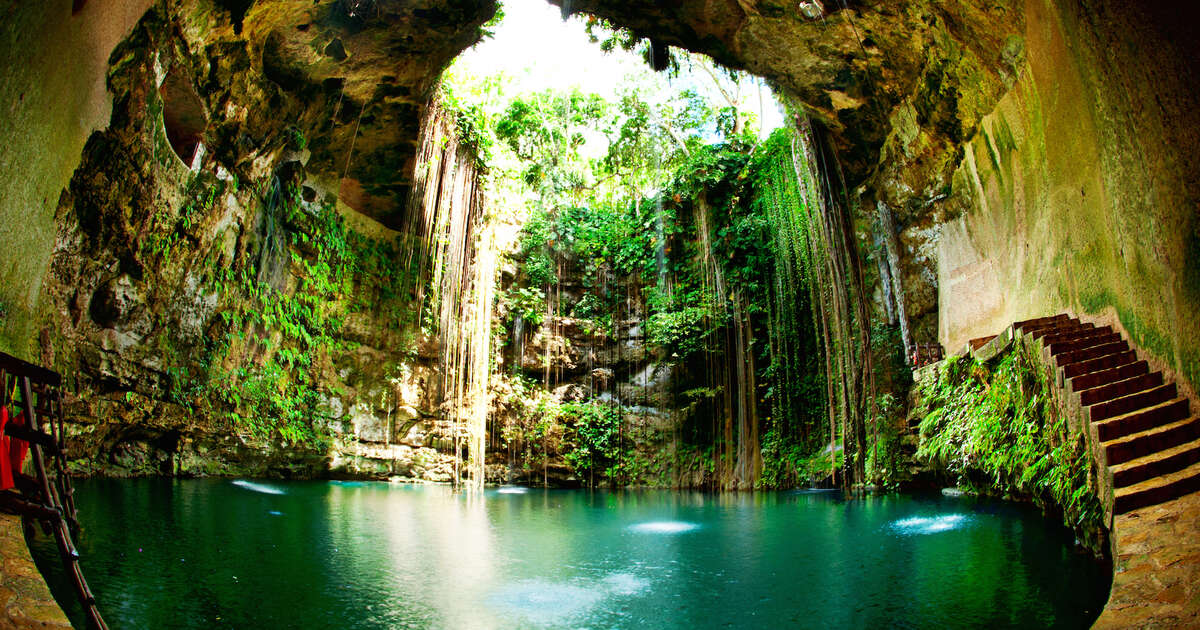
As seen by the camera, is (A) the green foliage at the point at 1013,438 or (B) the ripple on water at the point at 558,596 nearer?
(B) the ripple on water at the point at 558,596

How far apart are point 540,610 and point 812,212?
24.6 ft

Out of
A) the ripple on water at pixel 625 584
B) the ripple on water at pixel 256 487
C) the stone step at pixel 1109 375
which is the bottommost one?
the ripple on water at pixel 625 584

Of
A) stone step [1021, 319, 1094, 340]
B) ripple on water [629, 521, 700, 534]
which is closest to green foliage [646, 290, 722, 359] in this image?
ripple on water [629, 521, 700, 534]

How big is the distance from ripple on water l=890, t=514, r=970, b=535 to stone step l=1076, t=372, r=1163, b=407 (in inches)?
83.8

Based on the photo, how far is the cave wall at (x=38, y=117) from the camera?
3438 millimetres

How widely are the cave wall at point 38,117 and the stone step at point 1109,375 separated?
617 cm

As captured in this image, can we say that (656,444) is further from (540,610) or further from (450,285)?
(540,610)

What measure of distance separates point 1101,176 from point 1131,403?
66.9 inches

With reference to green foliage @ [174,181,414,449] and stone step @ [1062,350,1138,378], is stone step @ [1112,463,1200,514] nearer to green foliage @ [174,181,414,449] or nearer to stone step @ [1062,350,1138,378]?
stone step @ [1062,350,1138,378]

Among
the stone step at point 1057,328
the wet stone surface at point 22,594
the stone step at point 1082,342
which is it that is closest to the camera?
the wet stone surface at point 22,594

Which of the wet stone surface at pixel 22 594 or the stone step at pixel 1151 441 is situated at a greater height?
the stone step at pixel 1151 441

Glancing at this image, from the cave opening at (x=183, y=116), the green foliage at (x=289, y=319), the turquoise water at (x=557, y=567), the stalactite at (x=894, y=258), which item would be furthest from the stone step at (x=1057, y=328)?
the green foliage at (x=289, y=319)

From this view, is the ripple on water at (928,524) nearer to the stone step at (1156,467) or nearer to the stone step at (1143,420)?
the stone step at (1143,420)

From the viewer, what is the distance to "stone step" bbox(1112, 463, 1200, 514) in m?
2.92
